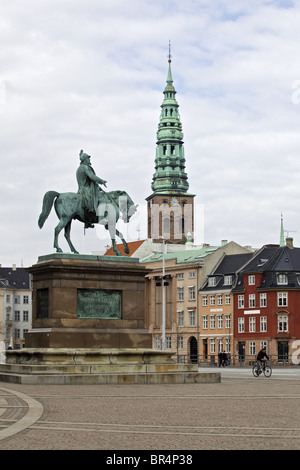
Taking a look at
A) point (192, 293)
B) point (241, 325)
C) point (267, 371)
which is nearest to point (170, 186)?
point (192, 293)

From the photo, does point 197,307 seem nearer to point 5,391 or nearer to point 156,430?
point 5,391

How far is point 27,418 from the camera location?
14.8m

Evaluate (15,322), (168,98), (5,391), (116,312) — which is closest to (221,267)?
(15,322)

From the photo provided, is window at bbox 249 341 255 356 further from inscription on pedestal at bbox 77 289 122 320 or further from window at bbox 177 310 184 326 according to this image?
inscription on pedestal at bbox 77 289 122 320

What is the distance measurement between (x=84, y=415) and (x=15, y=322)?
404 feet

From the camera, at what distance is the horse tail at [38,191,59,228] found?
103ft

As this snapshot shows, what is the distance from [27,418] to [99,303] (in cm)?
1479

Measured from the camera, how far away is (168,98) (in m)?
153

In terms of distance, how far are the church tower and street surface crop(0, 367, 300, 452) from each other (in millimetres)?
123291

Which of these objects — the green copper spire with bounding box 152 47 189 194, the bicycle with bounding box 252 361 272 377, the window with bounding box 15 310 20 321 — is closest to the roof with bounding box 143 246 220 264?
the window with bounding box 15 310 20 321

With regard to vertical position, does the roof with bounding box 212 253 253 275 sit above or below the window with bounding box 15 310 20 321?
above

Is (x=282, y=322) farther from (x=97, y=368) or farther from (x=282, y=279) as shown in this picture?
(x=97, y=368)

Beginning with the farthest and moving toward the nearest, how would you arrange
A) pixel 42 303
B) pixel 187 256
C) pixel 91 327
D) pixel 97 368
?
pixel 187 256
pixel 42 303
pixel 91 327
pixel 97 368

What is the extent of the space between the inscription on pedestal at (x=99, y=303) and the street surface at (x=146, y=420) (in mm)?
6203
